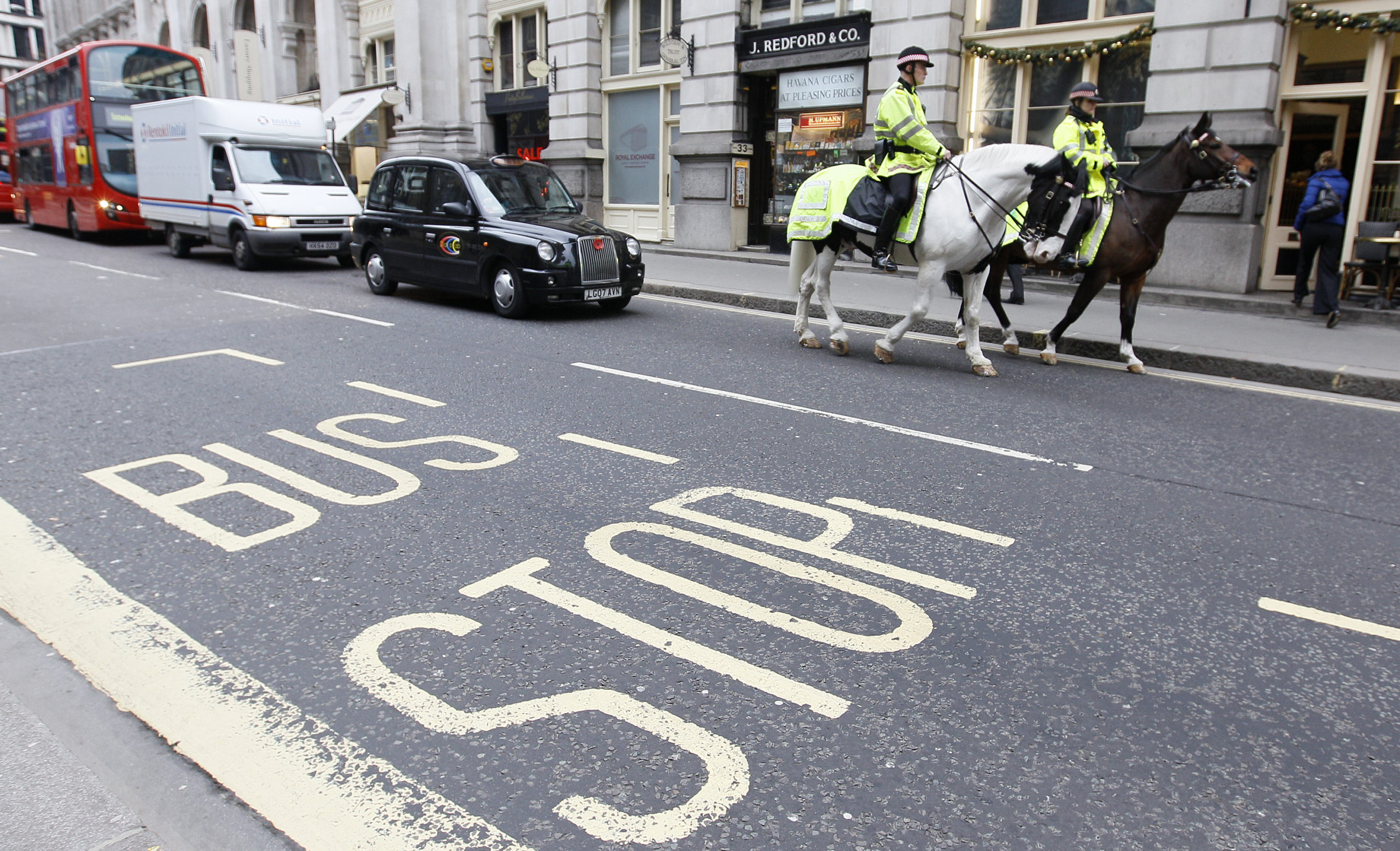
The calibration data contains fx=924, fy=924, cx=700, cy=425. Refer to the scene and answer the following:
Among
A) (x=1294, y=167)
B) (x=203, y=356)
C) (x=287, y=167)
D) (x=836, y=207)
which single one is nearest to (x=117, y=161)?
(x=287, y=167)

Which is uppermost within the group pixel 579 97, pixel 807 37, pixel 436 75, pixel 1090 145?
pixel 436 75

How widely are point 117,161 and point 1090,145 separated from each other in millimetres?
21869

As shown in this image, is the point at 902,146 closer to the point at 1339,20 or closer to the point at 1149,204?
the point at 1149,204

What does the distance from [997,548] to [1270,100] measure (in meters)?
11.8

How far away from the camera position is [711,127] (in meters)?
19.4

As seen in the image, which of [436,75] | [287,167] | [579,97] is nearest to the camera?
[287,167]

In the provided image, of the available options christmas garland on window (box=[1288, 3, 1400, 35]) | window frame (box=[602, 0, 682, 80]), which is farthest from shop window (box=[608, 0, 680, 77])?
christmas garland on window (box=[1288, 3, 1400, 35])

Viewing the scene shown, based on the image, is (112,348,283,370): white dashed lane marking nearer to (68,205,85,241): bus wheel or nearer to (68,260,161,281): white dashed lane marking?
(68,260,161,281): white dashed lane marking

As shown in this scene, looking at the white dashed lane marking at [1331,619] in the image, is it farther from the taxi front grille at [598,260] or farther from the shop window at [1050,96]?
the shop window at [1050,96]

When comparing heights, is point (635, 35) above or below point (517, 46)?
below

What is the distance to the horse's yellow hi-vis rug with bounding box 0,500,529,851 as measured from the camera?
2.52 meters

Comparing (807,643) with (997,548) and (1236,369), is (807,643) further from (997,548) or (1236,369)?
(1236,369)

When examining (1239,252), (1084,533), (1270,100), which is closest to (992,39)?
(1270,100)

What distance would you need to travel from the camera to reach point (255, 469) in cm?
546
